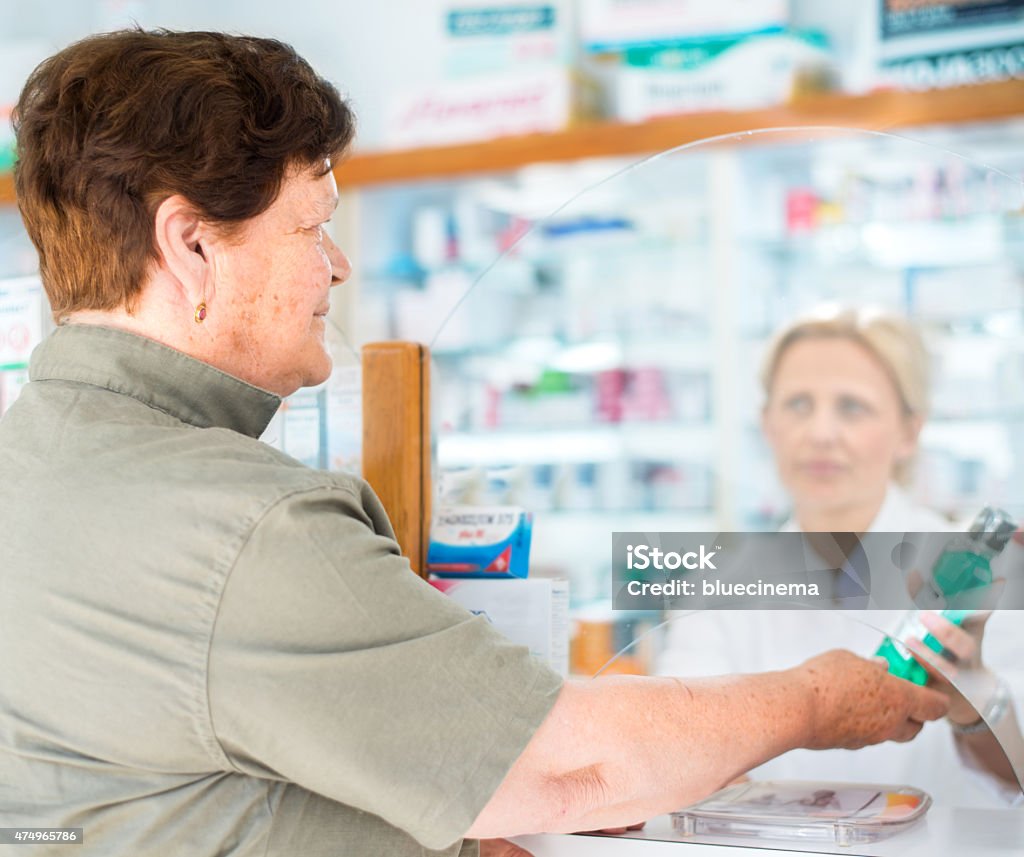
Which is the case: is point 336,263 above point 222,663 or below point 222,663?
above

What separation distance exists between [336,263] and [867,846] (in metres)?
0.71

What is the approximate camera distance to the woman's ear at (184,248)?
36.8 inches

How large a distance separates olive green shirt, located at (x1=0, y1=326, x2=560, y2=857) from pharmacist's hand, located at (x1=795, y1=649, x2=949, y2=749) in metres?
0.32

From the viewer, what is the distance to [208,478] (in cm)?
83

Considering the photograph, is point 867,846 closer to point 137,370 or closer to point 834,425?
point 834,425

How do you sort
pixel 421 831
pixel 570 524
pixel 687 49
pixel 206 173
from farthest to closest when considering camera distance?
pixel 687 49, pixel 570 524, pixel 206 173, pixel 421 831

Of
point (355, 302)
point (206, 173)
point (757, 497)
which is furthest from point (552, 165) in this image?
point (206, 173)

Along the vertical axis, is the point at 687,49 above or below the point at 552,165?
above

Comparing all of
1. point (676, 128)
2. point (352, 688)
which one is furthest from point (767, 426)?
point (676, 128)

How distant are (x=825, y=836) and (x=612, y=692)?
26 cm

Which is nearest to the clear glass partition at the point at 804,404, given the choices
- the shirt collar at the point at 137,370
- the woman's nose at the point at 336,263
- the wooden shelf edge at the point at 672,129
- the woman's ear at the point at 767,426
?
the woman's ear at the point at 767,426

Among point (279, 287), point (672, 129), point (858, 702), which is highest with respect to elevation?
point (672, 129)

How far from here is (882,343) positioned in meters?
1.23

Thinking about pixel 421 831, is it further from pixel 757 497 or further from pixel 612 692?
pixel 757 497
